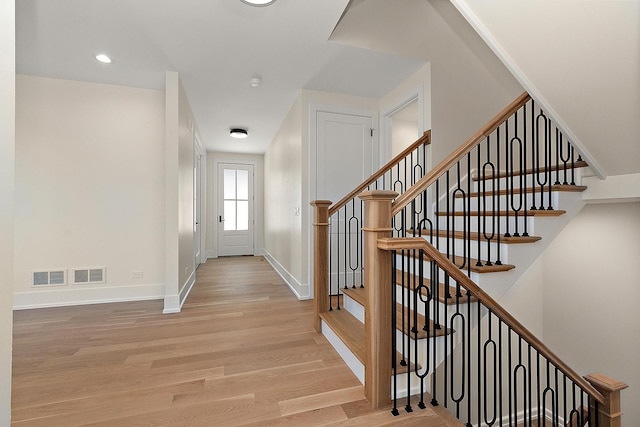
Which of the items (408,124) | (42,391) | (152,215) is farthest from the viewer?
(408,124)

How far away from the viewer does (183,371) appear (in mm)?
1947

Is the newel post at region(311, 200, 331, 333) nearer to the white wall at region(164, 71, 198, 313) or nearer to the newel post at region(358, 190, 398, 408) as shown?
the newel post at region(358, 190, 398, 408)

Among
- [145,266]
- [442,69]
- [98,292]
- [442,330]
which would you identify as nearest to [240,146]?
[145,266]

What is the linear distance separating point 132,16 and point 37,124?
2.02m

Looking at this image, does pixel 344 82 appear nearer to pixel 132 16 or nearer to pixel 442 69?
pixel 442 69

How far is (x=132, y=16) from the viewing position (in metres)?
2.27

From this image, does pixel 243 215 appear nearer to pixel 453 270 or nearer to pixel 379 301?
pixel 379 301

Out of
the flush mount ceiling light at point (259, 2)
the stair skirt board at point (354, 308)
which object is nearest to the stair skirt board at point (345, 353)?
the stair skirt board at point (354, 308)

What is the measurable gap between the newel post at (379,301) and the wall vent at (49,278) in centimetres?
366

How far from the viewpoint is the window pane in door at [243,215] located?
707 cm

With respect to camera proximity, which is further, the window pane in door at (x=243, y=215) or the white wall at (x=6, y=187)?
the window pane in door at (x=243, y=215)

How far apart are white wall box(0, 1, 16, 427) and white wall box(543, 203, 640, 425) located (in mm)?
4690

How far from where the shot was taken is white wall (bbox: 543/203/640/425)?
2.78 meters

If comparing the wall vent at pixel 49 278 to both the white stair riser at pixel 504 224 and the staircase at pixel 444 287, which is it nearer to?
the staircase at pixel 444 287
